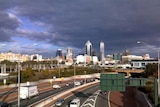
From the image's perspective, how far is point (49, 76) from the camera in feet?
419

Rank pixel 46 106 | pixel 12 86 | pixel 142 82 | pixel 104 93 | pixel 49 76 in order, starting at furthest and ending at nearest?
1. pixel 49 76
2. pixel 12 86
3. pixel 104 93
4. pixel 46 106
5. pixel 142 82

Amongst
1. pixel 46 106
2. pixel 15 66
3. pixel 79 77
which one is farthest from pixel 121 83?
pixel 15 66

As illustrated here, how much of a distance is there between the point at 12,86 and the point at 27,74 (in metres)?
26.7

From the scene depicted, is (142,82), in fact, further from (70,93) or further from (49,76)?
(49,76)

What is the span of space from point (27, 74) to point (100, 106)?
6562cm

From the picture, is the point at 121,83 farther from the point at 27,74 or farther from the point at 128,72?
the point at 128,72

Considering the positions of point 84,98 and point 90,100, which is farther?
point 84,98

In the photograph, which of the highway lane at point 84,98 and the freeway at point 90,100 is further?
the highway lane at point 84,98

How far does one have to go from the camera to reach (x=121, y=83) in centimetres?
4300

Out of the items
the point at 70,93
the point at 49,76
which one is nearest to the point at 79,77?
the point at 49,76

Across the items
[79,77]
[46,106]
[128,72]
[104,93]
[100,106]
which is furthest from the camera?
[128,72]

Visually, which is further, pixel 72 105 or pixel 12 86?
pixel 12 86

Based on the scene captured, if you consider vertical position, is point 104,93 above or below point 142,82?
below

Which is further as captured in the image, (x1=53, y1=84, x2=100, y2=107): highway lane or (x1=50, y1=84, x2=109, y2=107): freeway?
(x1=53, y1=84, x2=100, y2=107): highway lane
